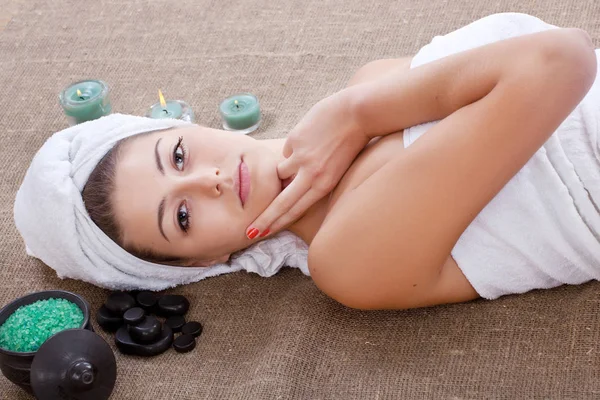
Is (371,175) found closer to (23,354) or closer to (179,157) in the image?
(179,157)

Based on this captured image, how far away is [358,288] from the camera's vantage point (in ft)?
4.54

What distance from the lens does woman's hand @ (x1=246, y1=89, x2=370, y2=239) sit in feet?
4.95

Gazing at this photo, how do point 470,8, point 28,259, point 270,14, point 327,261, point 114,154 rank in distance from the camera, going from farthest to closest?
point 270,14
point 470,8
point 28,259
point 114,154
point 327,261

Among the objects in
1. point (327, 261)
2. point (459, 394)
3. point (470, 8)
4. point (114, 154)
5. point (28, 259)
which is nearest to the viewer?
point (459, 394)

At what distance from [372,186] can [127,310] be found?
54 centimetres

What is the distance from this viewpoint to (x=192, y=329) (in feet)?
4.97

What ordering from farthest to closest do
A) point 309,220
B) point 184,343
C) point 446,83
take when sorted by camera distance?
point 309,220, point 184,343, point 446,83

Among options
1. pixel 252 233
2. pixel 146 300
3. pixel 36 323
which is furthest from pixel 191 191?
pixel 36 323

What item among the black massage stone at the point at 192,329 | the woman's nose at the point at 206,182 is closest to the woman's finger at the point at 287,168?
the woman's nose at the point at 206,182

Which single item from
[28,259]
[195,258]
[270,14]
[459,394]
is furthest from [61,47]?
[459,394]

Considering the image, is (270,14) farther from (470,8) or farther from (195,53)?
(470,8)

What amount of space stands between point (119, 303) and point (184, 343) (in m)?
0.16

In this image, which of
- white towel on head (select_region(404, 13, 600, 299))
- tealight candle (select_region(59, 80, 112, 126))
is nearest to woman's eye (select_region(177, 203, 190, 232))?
white towel on head (select_region(404, 13, 600, 299))

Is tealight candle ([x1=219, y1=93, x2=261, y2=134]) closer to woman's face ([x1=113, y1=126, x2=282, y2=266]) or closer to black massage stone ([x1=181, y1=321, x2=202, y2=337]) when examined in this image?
woman's face ([x1=113, y1=126, x2=282, y2=266])
